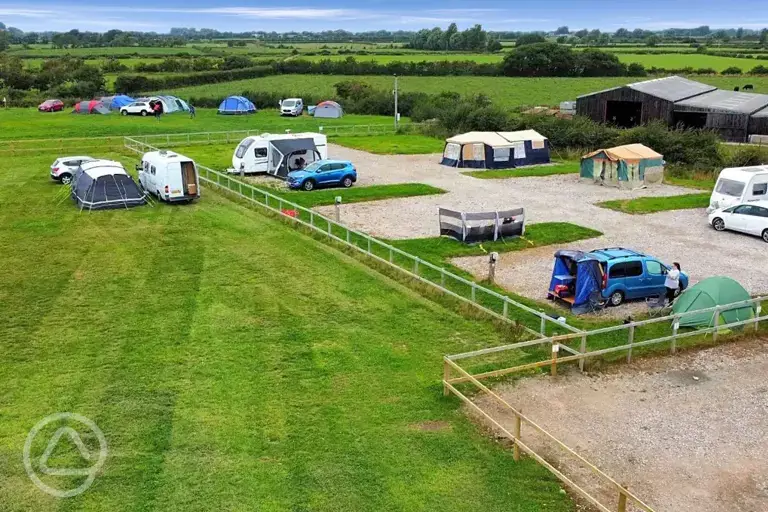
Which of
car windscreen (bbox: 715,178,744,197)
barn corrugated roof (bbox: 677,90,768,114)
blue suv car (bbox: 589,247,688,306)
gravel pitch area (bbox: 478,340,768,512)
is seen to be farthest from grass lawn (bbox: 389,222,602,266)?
barn corrugated roof (bbox: 677,90,768,114)

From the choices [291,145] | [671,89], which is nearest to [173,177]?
[291,145]

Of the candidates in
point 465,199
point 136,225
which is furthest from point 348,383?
point 465,199

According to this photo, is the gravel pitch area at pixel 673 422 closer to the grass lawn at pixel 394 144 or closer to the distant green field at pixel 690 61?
the grass lawn at pixel 394 144

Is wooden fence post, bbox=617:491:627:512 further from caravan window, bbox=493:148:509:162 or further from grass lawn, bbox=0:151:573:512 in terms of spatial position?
caravan window, bbox=493:148:509:162

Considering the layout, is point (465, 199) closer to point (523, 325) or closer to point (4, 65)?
point (523, 325)

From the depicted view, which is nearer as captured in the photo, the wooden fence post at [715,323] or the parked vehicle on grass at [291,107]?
the wooden fence post at [715,323]

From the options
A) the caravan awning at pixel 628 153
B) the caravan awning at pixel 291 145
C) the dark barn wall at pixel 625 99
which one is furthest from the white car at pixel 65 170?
the dark barn wall at pixel 625 99
